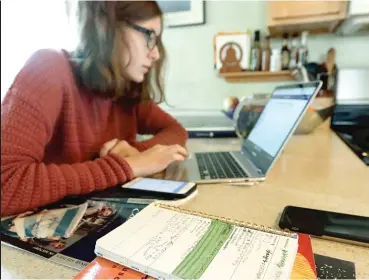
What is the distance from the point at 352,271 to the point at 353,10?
122 centimetres

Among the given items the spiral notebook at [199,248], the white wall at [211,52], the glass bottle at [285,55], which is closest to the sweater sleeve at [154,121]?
the white wall at [211,52]

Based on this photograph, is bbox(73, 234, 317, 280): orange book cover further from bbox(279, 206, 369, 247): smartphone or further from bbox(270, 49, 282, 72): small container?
bbox(270, 49, 282, 72): small container

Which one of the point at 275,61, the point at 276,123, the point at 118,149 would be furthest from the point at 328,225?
the point at 275,61

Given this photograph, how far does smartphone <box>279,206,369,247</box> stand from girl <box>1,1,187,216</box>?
1.15 ft

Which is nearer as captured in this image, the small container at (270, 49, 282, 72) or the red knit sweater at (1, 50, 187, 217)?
the red knit sweater at (1, 50, 187, 217)

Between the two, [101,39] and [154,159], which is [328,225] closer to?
[154,159]

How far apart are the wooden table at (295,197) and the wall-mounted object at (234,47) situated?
974mm

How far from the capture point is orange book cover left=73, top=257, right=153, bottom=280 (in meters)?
0.28

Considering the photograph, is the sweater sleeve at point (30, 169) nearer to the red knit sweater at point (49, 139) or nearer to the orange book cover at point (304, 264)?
the red knit sweater at point (49, 139)

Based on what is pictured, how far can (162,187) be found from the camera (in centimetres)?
56

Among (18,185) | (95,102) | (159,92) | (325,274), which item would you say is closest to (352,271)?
(325,274)

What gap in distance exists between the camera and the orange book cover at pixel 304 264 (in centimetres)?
27

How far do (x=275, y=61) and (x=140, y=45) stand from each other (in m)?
1.00

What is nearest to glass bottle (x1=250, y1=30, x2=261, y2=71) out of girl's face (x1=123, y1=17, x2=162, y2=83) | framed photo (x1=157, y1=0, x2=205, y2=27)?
framed photo (x1=157, y1=0, x2=205, y2=27)
